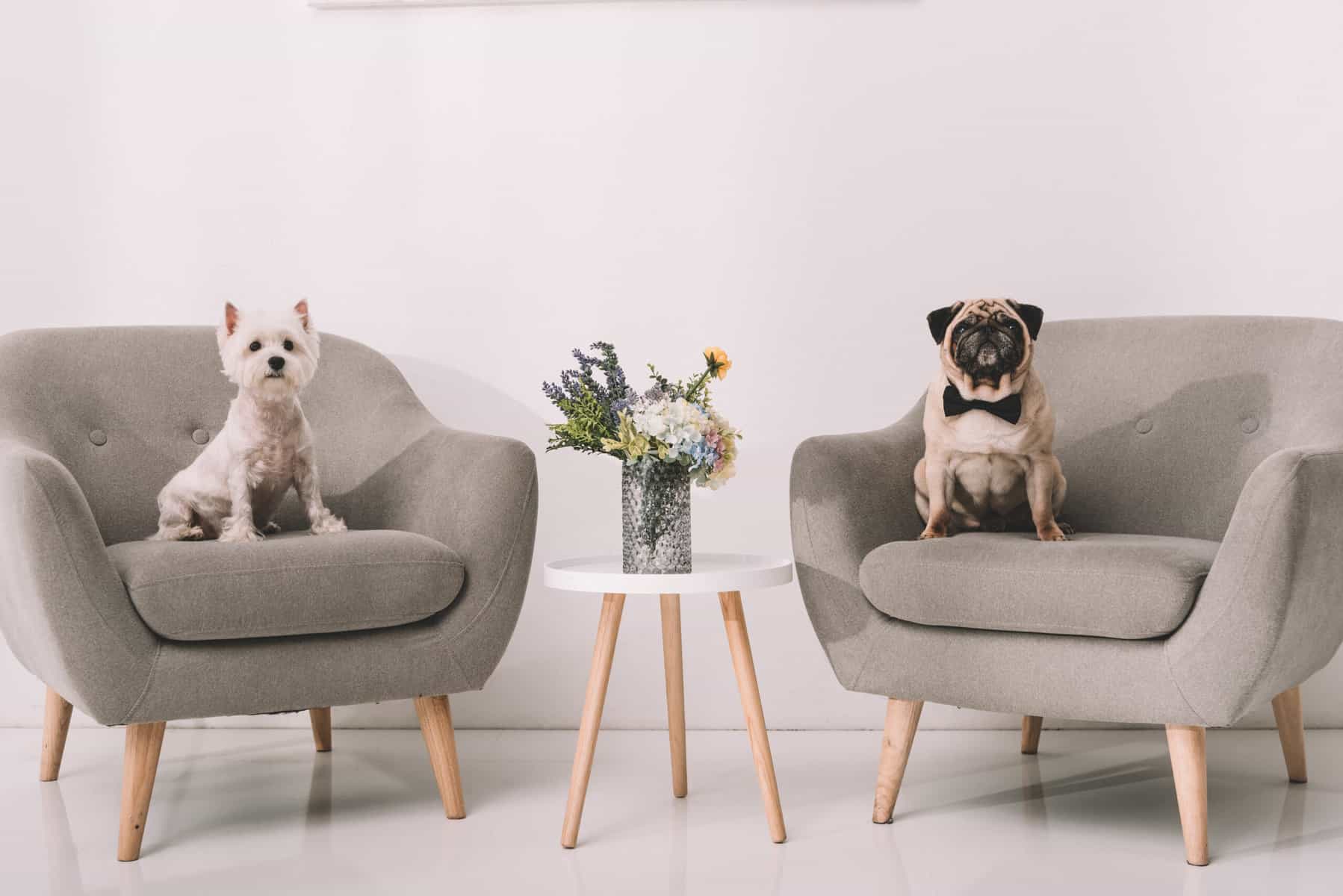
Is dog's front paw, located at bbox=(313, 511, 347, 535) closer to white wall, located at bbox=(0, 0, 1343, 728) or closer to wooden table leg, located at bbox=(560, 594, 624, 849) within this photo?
wooden table leg, located at bbox=(560, 594, 624, 849)

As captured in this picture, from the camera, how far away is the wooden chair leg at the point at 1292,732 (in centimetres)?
262

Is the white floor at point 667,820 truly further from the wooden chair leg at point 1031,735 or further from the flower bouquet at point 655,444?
the flower bouquet at point 655,444

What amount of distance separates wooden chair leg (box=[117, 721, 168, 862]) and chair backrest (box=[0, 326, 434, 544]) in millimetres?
634

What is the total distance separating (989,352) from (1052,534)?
386 mm

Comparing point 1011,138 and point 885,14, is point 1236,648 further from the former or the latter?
point 885,14

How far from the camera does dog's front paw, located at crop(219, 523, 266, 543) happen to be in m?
2.46

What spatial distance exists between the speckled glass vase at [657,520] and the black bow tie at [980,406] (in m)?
0.61

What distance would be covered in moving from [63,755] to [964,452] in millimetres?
2276

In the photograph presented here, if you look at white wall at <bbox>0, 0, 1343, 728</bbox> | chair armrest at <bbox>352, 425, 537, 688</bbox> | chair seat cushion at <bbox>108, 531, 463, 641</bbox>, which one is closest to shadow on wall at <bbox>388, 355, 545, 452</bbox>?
white wall at <bbox>0, 0, 1343, 728</bbox>

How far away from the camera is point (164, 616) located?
2166mm

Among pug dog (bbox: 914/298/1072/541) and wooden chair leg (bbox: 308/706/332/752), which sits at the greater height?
pug dog (bbox: 914/298/1072/541)

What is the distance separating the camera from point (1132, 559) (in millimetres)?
2123

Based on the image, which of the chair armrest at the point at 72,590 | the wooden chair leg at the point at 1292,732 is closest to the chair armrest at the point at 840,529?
A: the wooden chair leg at the point at 1292,732

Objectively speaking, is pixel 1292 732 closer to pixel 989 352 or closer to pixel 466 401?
pixel 989 352
